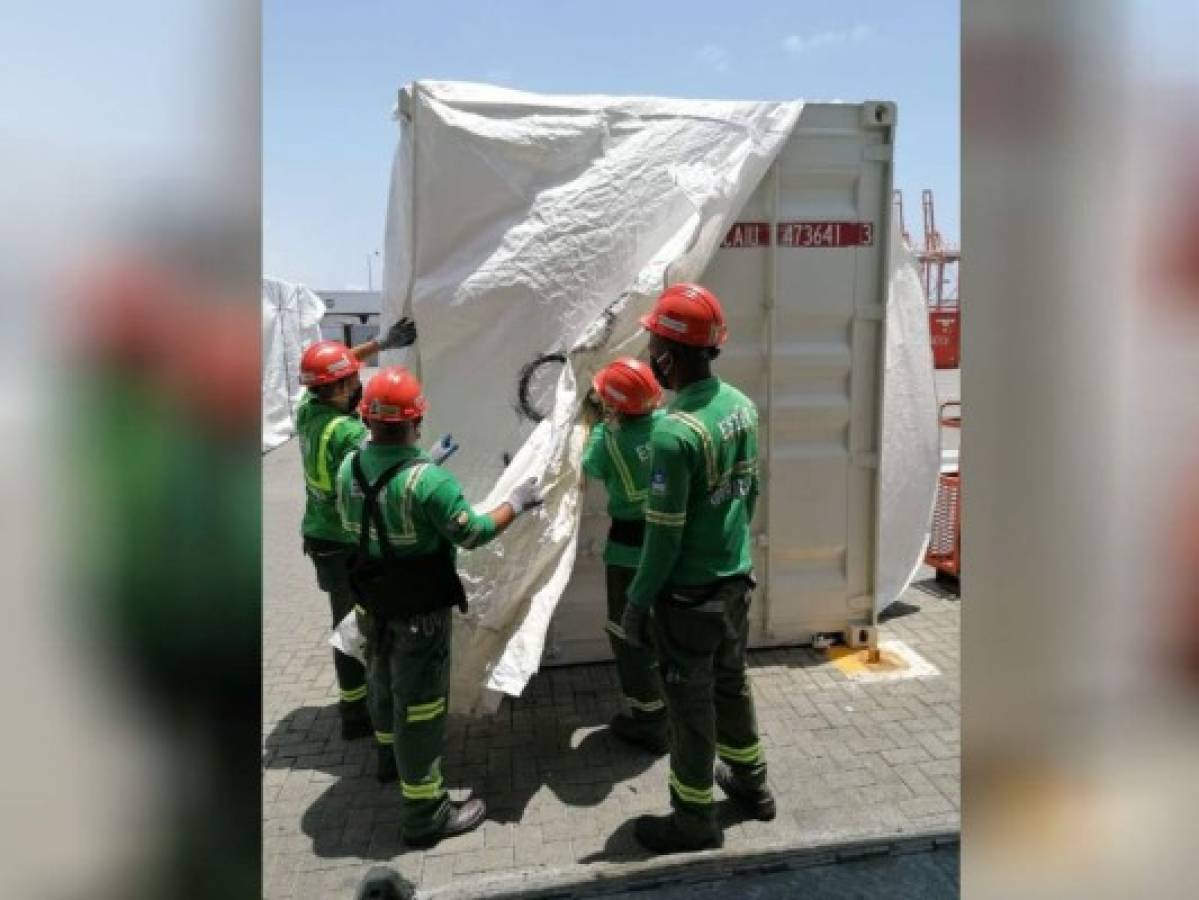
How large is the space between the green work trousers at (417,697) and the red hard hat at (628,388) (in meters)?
1.25

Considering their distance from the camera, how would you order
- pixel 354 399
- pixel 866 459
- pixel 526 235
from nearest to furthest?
pixel 354 399
pixel 526 235
pixel 866 459

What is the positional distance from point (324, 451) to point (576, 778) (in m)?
2.04

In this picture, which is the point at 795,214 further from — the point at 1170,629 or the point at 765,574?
the point at 1170,629

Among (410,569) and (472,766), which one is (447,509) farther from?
(472,766)

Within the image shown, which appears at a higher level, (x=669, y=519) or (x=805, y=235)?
(x=805, y=235)

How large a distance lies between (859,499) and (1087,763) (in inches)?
182

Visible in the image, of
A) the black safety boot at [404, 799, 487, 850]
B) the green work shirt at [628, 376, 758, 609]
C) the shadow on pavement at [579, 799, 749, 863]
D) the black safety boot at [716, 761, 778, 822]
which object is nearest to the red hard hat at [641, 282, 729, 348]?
the green work shirt at [628, 376, 758, 609]

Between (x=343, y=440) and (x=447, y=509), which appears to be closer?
(x=447, y=509)

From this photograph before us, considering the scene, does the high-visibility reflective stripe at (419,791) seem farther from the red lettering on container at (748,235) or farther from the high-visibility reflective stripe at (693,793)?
the red lettering on container at (748,235)

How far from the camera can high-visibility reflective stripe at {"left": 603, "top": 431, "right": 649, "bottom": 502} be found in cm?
406

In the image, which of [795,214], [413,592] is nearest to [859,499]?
[795,214]

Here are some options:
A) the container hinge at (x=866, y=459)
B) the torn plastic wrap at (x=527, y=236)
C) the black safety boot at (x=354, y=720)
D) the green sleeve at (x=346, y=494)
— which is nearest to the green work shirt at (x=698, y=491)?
the torn plastic wrap at (x=527, y=236)

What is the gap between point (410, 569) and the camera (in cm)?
344

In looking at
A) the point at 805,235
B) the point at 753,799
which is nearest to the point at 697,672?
the point at 753,799
